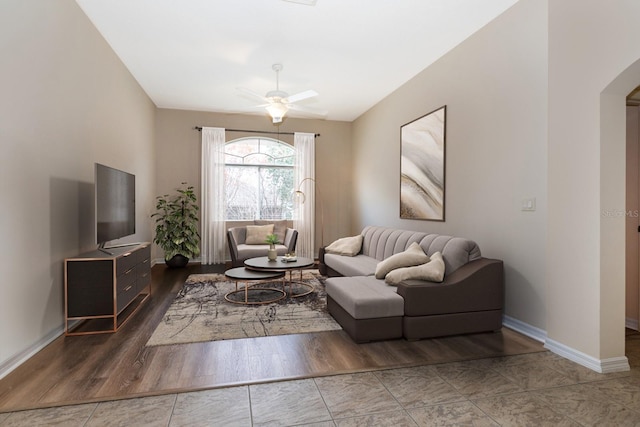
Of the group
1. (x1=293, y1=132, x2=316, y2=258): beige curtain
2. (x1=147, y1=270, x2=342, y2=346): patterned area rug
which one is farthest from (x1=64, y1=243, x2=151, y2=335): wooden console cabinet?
(x1=293, y1=132, x2=316, y2=258): beige curtain

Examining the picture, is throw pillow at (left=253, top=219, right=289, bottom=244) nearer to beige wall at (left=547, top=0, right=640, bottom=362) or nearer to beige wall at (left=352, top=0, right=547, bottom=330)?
beige wall at (left=352, top=0, right=547, bottom=330)

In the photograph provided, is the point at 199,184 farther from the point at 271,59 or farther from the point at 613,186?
the point at 613,186

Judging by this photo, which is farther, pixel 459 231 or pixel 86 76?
pixel 459 231

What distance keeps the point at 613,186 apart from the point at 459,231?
5.84 ft

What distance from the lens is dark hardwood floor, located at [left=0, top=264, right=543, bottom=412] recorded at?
221 cm

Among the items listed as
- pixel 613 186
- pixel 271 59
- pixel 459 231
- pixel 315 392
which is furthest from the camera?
pixel 271 59

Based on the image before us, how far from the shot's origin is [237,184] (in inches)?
287

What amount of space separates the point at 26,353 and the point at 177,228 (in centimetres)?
400

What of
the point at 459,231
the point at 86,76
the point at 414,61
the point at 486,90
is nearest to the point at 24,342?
the point at 86,76

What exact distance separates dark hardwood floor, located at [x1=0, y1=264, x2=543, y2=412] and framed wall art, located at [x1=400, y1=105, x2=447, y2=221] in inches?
74.7

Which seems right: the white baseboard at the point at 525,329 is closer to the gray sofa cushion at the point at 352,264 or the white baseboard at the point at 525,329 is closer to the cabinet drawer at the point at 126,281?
the gray sofa cushion at the point at 352,264

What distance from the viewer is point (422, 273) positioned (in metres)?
3.21

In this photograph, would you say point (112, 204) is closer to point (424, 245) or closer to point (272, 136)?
point (424, 245)

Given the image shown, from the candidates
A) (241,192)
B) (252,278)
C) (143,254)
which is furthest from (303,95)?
(241,192)
